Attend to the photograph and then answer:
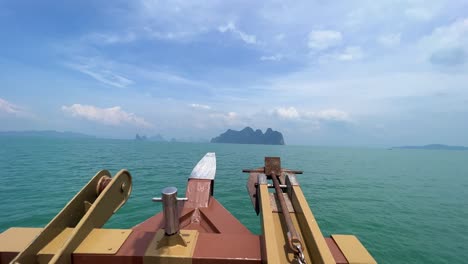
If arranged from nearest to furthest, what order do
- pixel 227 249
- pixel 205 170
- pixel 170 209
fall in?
pixel 170 209 → pixel 227 249 → pixel 205 170

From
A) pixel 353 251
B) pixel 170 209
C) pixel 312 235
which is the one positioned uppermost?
pixel 170 209

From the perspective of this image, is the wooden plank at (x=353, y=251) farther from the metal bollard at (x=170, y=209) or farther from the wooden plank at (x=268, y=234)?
the metal bollard at (x=170, y=209)

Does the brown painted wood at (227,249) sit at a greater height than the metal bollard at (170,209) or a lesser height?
lesser

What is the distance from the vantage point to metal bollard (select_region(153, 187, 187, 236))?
196 cm

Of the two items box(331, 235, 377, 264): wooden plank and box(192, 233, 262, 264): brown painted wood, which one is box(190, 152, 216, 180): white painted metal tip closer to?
box(192, 233, 262, 264): brown painted wood

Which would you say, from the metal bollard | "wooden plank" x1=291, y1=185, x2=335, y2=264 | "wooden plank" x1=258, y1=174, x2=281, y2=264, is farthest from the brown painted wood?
"wooden plank" x1=291, y1=185, x2=335, y2=264

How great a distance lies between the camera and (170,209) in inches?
78.4

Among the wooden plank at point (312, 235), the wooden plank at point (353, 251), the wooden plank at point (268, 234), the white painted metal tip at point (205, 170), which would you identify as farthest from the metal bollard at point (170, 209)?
the white painted metal tip at point (205, 170)

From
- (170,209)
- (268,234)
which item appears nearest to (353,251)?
(268,234)

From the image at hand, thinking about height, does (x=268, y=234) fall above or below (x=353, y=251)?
above

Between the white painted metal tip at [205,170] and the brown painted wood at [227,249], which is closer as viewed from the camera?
the brown painted wood at [227,249]

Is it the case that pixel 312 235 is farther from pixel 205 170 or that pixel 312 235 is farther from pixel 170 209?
pixel 205 170

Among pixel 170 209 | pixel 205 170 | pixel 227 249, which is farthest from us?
pixel 205 170

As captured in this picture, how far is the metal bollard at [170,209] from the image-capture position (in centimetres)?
196
